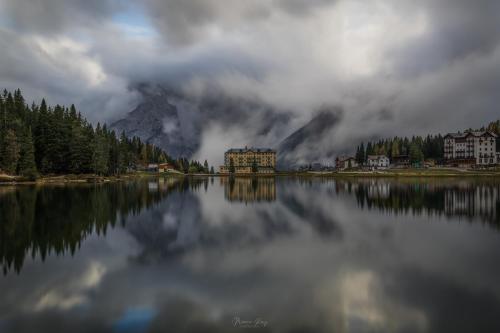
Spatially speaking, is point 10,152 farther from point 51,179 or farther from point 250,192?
point 250,192

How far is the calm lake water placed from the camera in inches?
492

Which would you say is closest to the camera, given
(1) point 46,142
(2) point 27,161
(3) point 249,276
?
(3) point 249,276

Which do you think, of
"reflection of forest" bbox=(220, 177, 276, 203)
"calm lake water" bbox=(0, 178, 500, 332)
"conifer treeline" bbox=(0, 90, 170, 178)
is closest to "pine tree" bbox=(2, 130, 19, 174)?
"conifer treeline" bbox=(0, 90, 170, 178)

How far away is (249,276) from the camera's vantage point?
17562mm

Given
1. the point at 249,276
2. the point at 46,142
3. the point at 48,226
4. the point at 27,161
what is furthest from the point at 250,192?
the point at 46,142

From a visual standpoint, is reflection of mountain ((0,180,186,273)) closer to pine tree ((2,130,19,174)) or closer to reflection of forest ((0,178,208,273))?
reflection of forest ((0,178,208,273))

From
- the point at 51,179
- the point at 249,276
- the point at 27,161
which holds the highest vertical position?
the point at 27,161

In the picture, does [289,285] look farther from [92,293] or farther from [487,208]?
[487,208]

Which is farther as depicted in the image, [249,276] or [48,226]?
[48,226]

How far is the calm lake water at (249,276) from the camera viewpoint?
41.0 ft

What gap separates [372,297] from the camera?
1455cm

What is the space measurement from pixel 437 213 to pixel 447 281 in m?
26.0

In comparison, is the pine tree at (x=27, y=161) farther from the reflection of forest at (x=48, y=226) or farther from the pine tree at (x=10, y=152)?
the reflection of forest at (x=48, y=226)

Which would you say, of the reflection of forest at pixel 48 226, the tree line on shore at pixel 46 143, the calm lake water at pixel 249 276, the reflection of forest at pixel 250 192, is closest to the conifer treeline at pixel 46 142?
the tree line on shore at pixel 46 143
